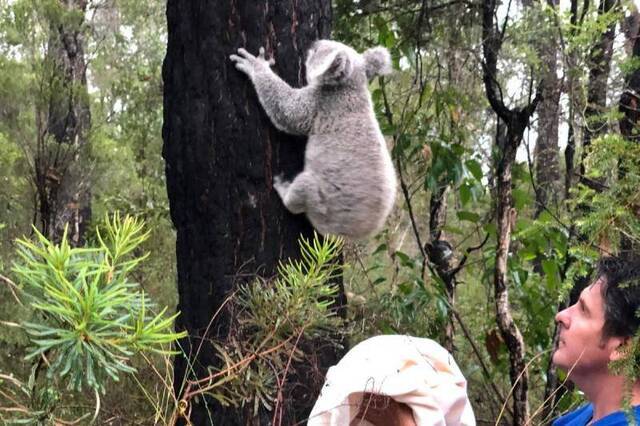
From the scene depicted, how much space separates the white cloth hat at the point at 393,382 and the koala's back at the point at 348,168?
1.37 metres

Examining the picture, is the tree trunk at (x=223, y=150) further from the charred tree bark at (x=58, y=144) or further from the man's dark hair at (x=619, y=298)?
the charred tree bark at (x=58, y=144)

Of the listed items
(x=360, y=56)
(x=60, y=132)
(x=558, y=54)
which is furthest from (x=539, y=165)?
(x=60, y=132)

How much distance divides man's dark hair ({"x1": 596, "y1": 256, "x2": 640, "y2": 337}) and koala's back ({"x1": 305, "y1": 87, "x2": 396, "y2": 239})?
114 cm

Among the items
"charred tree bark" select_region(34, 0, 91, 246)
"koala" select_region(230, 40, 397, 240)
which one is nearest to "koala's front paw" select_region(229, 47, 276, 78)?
"koala" select_region(230, 40, 397, 240)

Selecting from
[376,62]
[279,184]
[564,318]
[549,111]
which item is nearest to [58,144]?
[376,62]

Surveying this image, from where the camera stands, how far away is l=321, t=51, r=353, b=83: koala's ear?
2795mm

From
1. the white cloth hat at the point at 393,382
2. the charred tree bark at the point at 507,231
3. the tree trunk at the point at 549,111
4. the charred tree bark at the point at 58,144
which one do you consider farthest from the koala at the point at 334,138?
the charred tree bark at the point at 58,144

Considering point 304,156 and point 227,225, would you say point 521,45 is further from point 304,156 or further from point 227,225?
point 227,225

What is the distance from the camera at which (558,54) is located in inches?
164

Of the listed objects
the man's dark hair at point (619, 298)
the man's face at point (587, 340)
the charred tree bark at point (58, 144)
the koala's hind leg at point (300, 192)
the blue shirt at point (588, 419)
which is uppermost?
the charred tree bark at point (58, 144)

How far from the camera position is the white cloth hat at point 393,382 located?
4.21 ft

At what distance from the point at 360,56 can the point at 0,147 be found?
9.28ft

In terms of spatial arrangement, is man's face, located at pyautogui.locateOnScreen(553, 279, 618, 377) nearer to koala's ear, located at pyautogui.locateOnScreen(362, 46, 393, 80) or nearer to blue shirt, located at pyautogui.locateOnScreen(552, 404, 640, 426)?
blue shirt, located at pyautogui.locateOnScreen(552, 404, 640, 426)

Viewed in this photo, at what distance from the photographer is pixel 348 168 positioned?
9.43 feet
